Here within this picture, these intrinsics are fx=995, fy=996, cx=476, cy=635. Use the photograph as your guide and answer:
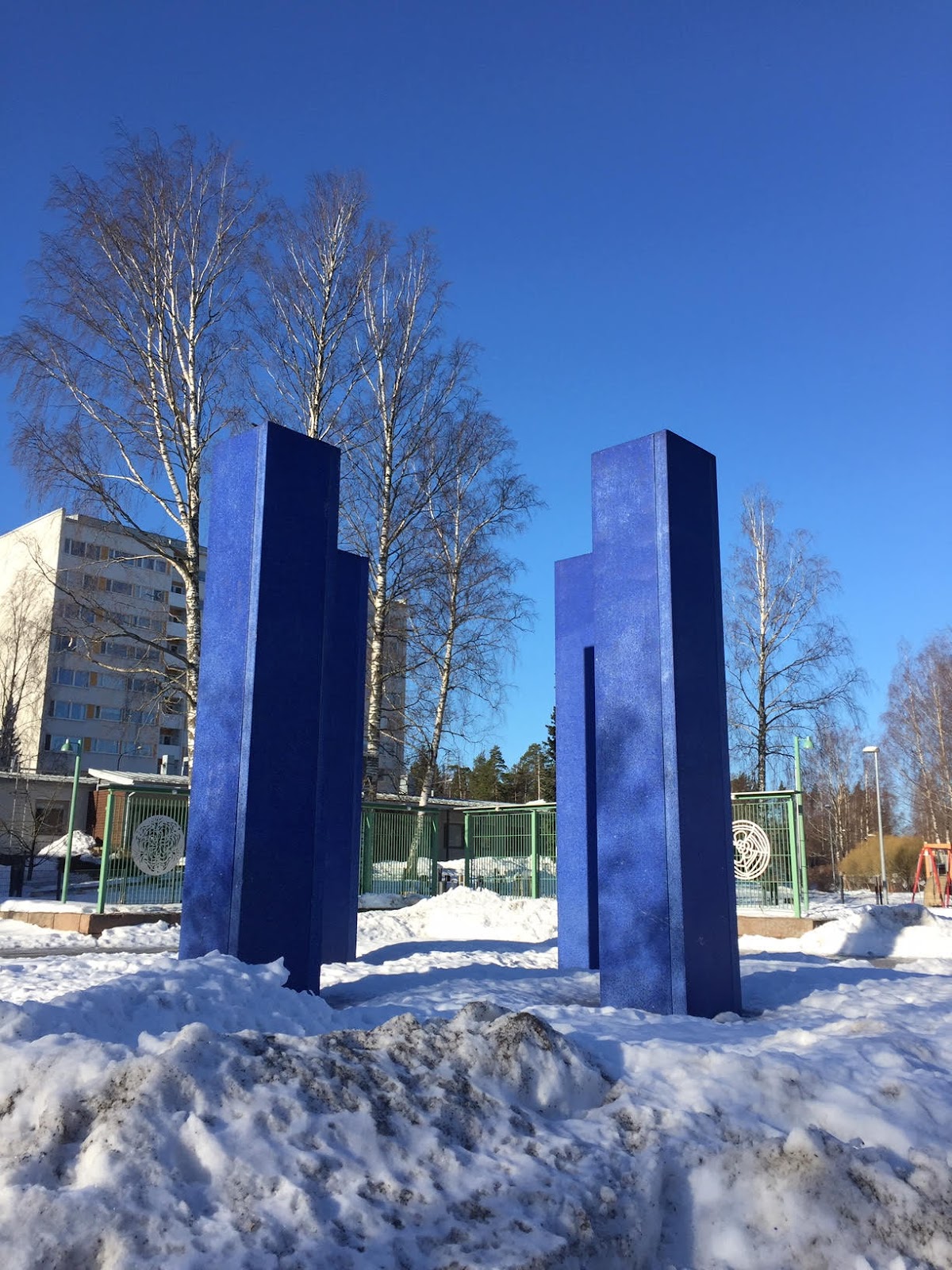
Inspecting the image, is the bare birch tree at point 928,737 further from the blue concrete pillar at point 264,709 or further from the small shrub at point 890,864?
the blue concrete pillar at point 264,709

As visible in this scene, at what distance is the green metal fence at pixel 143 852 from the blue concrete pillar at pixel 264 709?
7.07 meters

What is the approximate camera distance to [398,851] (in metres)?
19.0

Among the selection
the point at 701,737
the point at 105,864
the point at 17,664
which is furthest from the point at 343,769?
the point at 17,664

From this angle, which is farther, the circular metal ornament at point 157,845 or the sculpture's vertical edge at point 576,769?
the circular metal ornament at point 157,845

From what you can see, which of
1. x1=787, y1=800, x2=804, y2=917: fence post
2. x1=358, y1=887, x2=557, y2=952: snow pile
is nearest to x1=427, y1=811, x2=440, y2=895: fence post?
x1=358, y1=887, x2=557, y2=952: snow pile

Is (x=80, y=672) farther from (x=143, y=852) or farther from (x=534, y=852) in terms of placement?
(x=143, y=852)

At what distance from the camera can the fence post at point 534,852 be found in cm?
1875

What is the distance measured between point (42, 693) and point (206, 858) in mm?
44781

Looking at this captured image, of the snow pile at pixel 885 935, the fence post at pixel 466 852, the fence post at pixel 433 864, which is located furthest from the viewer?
the fence post at pixel 466 852

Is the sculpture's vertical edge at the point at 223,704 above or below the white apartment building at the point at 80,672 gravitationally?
below

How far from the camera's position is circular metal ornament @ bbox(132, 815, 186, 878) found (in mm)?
14445

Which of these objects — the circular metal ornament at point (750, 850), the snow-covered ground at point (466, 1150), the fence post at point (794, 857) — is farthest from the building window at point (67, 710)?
the snow-covered ground at point (466, 1150)

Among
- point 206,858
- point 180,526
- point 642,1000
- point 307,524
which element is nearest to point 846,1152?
point 642,1000

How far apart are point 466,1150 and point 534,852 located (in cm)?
→ 1593
